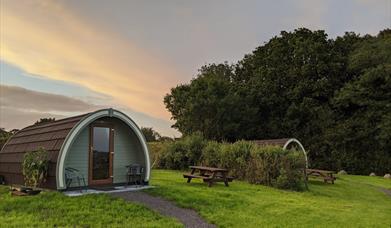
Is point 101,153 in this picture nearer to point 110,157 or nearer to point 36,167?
point 110,157

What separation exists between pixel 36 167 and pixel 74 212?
3.06m

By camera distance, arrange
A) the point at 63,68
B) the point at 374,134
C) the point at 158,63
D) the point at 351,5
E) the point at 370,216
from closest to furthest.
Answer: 1. the point at 370,216
2. the point at 63,68
3. the point at 158,63
4. the point at 351,5
5. the point at 374,134

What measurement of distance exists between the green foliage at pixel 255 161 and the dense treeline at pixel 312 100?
481 inches

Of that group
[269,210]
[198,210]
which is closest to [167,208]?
[198,210]

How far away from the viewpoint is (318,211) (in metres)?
10.2

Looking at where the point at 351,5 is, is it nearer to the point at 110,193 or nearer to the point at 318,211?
the point at 318,211

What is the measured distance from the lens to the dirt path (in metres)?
8.27

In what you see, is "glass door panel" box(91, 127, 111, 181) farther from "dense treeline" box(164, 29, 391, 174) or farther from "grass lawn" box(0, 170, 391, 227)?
"dense treeline" box(164, 29, 391, 174)

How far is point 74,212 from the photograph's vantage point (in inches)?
324

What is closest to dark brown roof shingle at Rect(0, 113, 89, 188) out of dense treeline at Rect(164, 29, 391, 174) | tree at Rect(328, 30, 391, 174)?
dense treeline at Rect(164, 29, 391, 174)

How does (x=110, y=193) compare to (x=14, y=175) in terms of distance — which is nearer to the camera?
(x=110, y=193)

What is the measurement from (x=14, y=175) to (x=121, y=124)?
3.96 m

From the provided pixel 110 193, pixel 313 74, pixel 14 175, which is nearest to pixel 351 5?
pixel 313 74

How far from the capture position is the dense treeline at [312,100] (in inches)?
1111
